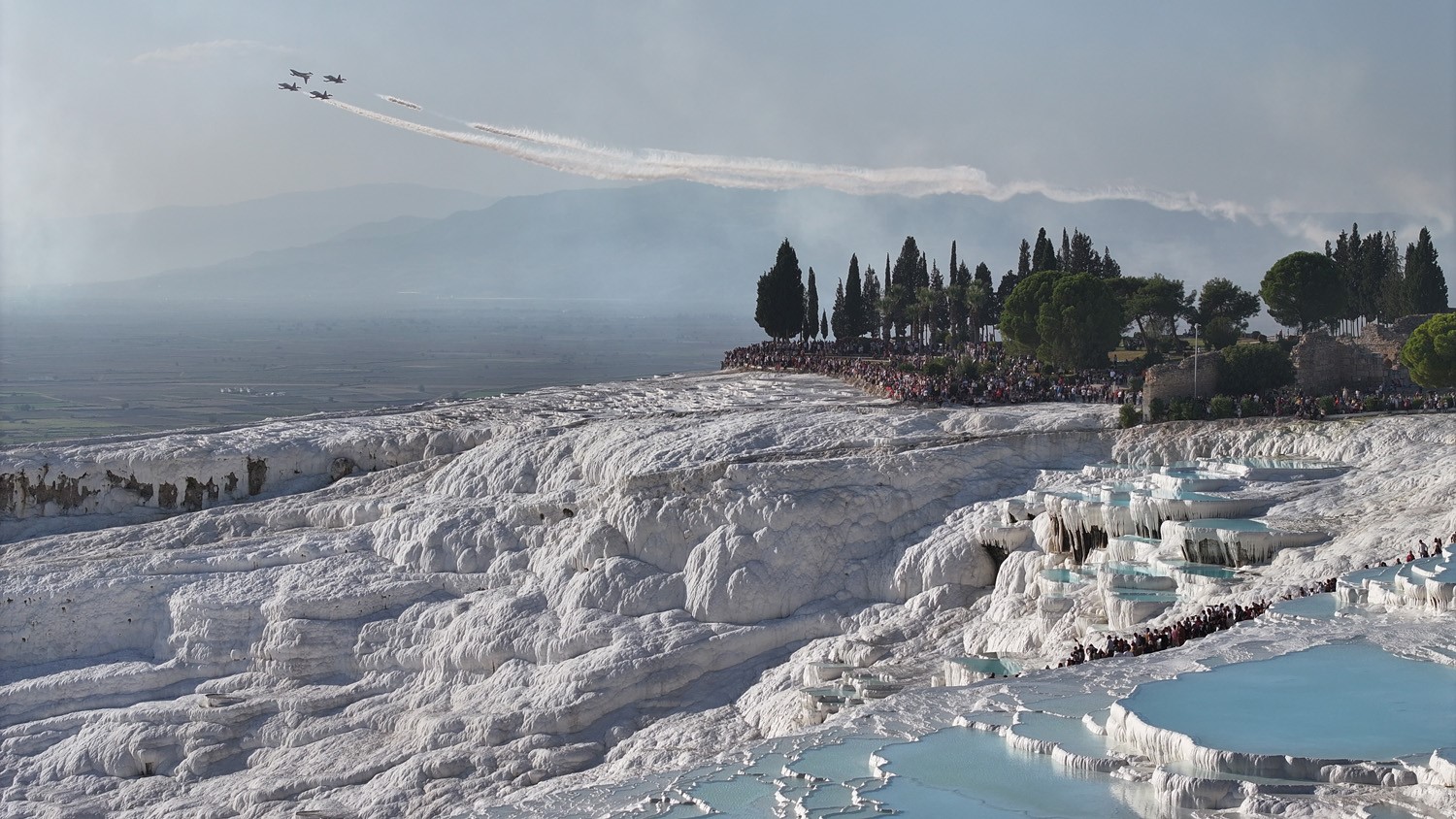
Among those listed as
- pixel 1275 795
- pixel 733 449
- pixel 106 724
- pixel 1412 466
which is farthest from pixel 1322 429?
pixel 106 724

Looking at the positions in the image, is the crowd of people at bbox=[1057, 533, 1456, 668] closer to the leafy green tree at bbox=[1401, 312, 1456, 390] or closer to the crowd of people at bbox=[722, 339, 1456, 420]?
the crowd of people at bbox=[722, 339, 1456, 420]

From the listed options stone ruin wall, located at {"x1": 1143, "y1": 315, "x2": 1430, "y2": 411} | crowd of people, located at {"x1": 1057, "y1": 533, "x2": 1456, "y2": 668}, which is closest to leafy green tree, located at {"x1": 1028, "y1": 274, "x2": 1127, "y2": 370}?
stone ruin wall, located at {"x1": 1143, "y1": 315, "x2": 1430, "y2": 411}

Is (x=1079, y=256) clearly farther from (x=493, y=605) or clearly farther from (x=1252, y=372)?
(x=493, y=605)

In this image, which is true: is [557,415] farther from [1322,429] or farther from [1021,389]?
[1322,429]

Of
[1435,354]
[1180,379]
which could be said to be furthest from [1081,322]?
[1435,354]

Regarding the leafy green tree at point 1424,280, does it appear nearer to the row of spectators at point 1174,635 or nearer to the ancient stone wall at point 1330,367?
the ancient stone wall at point 1330,367

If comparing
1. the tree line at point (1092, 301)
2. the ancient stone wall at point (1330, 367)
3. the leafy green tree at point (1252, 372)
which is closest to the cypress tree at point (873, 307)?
the tree line at point (1092, 301)
